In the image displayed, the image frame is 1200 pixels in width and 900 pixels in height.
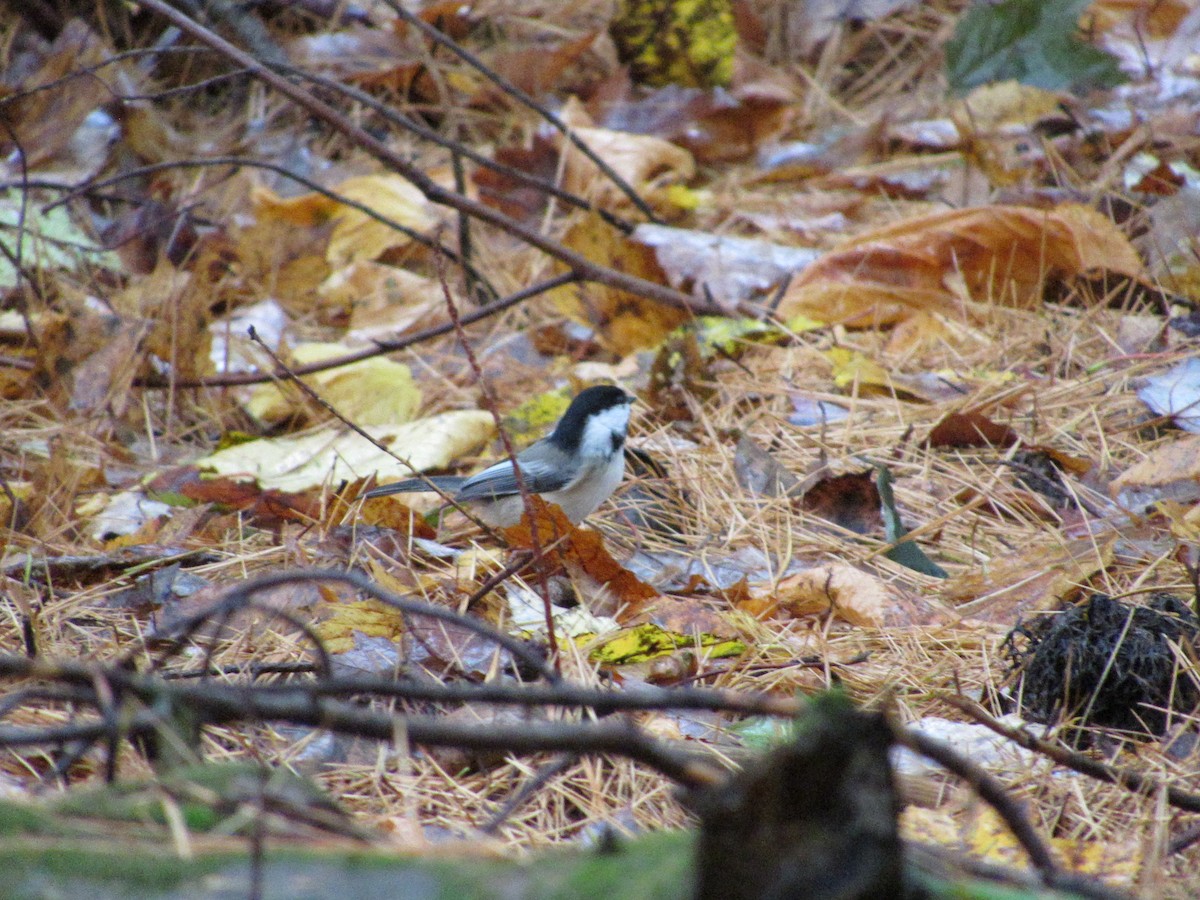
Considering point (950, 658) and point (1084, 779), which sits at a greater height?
point (1084, 779)

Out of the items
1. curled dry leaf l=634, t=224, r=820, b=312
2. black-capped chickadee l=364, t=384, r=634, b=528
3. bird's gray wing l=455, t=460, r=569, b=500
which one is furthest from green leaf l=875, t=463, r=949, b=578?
curled dry leaf l=634, t=224, r=820, b=312

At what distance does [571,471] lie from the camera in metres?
3.08

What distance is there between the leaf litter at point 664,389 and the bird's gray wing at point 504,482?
0.13 meters

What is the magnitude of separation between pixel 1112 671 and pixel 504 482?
1.65 metres

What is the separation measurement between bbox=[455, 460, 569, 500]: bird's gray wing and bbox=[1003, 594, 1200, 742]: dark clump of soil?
1.47 m

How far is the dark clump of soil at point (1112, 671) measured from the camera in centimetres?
185

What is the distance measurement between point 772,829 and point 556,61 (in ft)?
17.2

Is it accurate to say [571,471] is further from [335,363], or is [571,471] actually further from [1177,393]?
[1177,393]

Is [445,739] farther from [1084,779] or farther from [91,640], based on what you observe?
[91,640]

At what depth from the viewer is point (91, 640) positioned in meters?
2.16

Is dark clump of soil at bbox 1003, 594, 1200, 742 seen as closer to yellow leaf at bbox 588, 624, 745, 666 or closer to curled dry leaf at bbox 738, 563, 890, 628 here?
curled dry leaf at bbox 738, 563, 890, 628

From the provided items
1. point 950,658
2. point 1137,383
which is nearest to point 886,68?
point 1137,383

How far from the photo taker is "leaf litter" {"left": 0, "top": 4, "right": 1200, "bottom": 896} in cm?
204

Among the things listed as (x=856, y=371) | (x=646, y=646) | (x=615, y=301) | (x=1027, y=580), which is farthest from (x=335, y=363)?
(x=1027, y=580)
